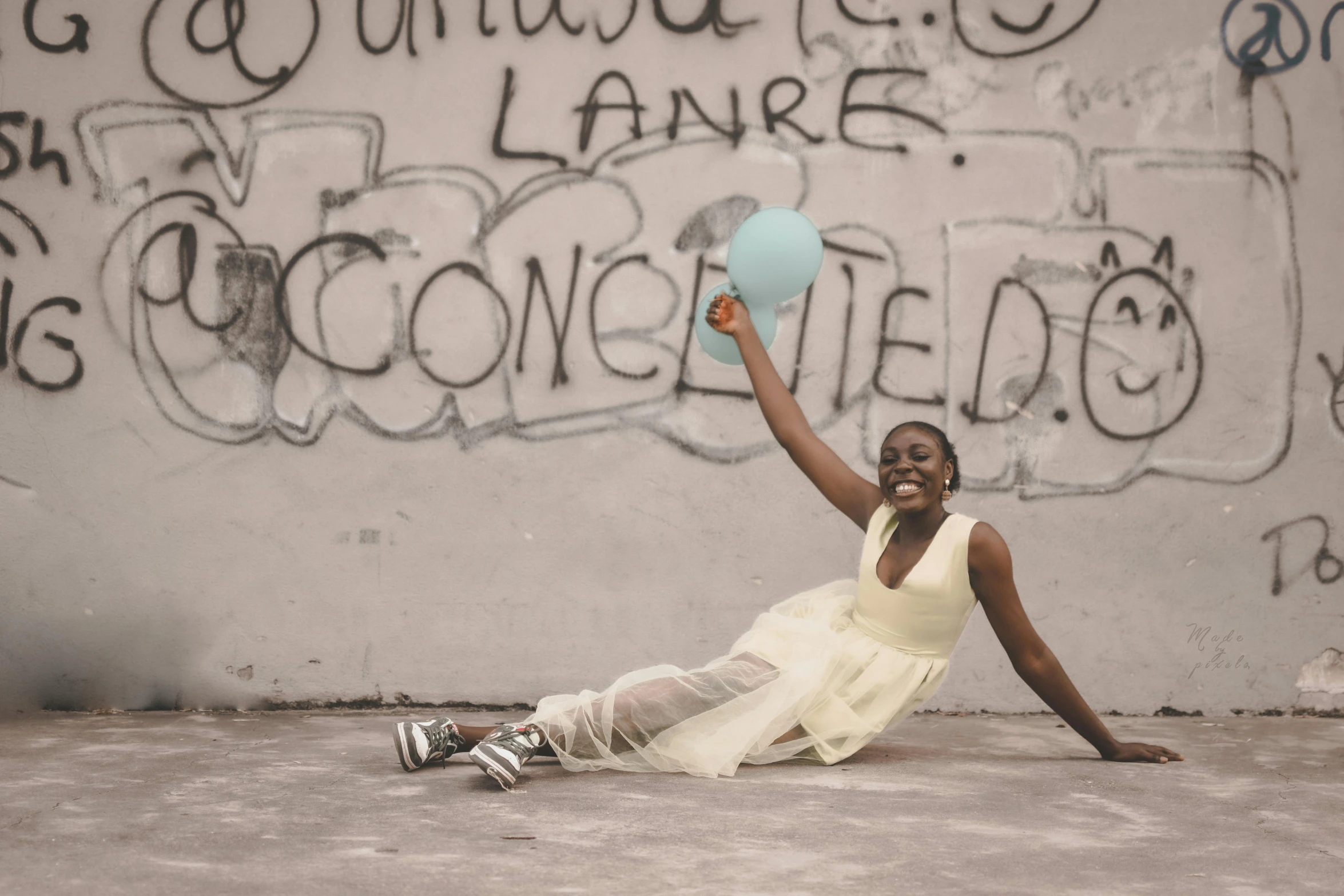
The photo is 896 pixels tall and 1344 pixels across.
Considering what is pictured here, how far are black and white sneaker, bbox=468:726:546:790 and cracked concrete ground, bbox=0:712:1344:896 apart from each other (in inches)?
2.7

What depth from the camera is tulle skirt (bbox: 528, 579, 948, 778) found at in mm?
3326

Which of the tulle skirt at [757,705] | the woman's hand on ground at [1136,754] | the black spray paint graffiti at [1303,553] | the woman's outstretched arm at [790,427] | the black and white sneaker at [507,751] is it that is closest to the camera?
the black and white sneaker at [507,751]

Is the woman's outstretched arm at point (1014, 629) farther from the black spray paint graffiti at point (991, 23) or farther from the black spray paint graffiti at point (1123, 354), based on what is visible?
the black spray paint graffiti at point (991, 23)

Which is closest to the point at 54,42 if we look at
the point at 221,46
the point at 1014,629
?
the point at 221,46

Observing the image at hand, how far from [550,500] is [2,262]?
6.91 ft

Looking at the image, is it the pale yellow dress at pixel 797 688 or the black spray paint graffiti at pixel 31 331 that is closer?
the pale yellow dress at pixel 797 688

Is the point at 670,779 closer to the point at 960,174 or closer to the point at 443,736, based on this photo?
the point at 443,736

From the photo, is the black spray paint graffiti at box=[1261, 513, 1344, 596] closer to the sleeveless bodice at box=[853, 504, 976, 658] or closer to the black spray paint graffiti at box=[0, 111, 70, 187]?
the sleeveless bodice at box=[853, 504, 976, 658]

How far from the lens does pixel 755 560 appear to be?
454cm

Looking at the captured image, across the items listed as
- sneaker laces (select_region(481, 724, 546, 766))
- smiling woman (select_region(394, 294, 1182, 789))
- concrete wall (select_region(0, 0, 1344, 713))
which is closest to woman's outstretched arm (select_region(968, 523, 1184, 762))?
smiling woman (select_region(394, 294, 1182, 789))

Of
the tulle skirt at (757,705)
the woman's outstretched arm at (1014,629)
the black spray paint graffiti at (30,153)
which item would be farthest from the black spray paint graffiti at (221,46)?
the woman's outstretched arm at (1014,629)

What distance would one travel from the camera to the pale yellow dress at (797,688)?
3.33 meters

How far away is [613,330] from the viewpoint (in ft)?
14.8

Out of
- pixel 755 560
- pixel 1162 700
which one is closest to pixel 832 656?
pixel 755 560
